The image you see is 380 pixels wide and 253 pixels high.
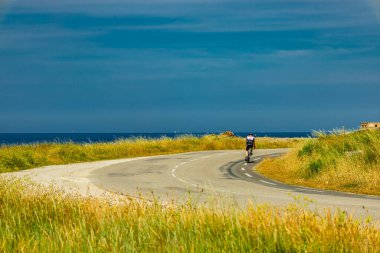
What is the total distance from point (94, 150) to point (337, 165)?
2258cm

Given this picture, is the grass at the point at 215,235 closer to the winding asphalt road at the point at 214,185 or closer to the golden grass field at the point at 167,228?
the golden grass field at the point at 167,228

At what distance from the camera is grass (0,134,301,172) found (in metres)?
31.1

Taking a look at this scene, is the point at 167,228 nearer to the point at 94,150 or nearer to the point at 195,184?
the point at 195,184

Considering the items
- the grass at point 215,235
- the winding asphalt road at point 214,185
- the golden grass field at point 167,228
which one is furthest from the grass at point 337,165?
the grass at point 215,235

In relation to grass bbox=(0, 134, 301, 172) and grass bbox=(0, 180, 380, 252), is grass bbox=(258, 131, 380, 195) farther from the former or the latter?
grass bbox=(0, 180, 380, 252)

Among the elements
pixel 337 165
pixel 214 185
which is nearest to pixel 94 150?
pixel 214 185

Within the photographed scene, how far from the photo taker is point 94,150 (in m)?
40.5

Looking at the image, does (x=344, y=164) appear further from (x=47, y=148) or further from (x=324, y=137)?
(x=47, y=148)

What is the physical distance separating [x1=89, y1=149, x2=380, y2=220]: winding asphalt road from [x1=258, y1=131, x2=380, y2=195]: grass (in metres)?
1.23

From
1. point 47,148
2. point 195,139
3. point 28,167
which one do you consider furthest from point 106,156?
point 195,139

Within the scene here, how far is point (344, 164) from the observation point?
70.5 ft

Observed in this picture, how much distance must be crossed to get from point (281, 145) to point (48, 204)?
4982 cm

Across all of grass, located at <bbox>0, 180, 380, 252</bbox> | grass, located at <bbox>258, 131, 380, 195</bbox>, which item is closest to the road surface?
grass, located at <bbox>258, 131, 380, 195</bbox>

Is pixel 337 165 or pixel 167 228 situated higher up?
pixel 167 228
